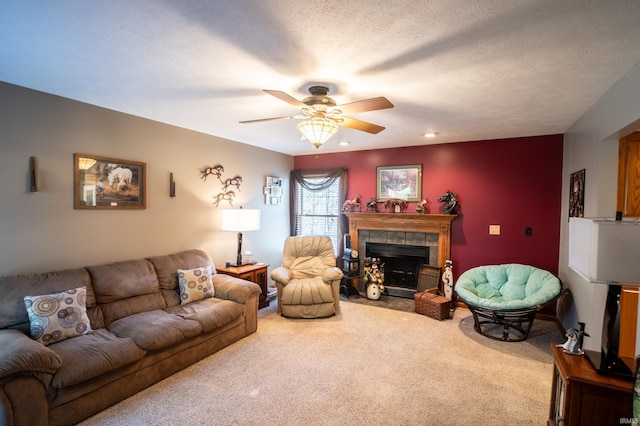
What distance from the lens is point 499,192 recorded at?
4.42m

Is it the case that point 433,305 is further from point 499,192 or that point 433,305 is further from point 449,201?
point 499,192

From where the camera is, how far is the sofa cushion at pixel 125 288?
2896 millimetres

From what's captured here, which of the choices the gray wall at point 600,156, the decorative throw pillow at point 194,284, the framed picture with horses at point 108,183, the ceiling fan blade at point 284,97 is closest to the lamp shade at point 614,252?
the gray wall at point 600,156

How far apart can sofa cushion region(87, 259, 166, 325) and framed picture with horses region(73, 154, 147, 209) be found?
2.07ft

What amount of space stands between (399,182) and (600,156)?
8.80 feet

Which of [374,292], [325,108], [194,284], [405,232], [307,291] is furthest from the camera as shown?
[405,232]

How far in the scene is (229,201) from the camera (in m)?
4.61

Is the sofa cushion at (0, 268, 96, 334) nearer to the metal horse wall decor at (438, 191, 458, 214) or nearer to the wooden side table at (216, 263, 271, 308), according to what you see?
the wooden side table at (216, 263, 271, 308)

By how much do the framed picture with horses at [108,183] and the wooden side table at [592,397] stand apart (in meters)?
3.93

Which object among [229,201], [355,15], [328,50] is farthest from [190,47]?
[229,201]

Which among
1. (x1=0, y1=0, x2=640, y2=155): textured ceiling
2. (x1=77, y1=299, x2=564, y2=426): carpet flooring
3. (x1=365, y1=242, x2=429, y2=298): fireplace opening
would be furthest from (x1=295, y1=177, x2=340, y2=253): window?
(x1=0, y1=0, x2=640, y2=155): textured ceiling

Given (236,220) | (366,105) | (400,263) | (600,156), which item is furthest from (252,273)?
(600,156)

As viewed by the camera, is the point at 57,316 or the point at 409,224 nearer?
the point at 57,316

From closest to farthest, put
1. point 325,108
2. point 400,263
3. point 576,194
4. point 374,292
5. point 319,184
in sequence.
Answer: point 325,108, point 576,194, point 374,292, point 400,263, point 319,184
